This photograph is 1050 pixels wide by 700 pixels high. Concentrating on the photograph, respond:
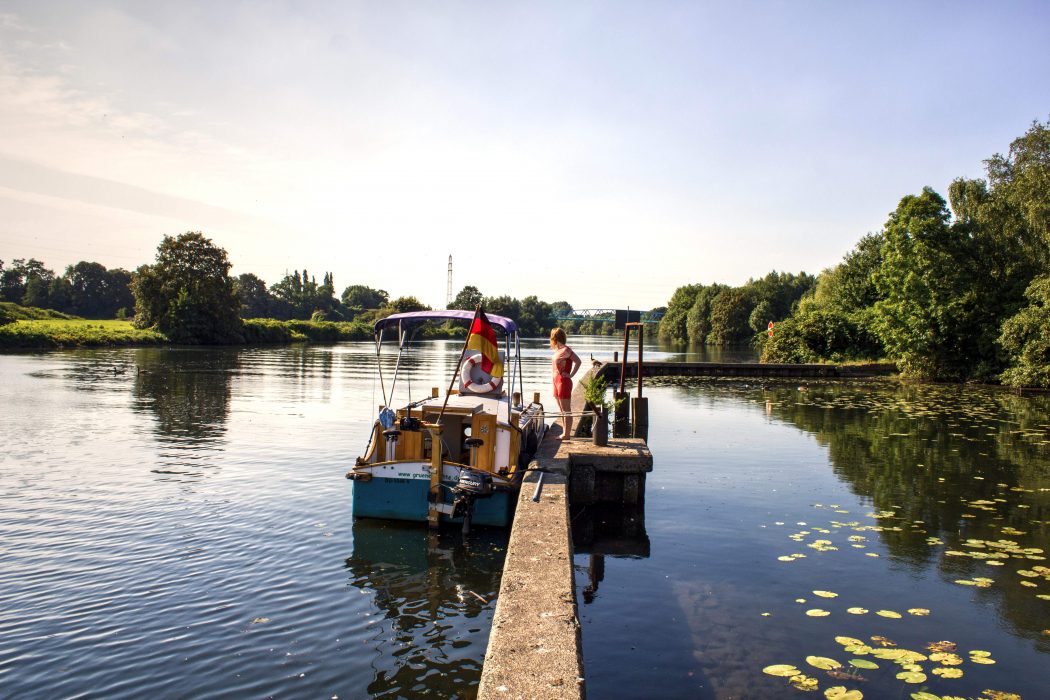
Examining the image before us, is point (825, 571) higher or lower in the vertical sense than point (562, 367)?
lower

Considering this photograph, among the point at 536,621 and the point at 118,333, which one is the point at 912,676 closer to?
the point at 536,621

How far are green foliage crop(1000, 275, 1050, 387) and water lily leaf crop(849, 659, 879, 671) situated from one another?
100ft

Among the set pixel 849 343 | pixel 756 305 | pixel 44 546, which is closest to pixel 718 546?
pixel 44 546

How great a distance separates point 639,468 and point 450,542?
3.77 meters

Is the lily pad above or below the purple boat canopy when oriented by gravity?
below

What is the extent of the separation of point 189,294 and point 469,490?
75.9m

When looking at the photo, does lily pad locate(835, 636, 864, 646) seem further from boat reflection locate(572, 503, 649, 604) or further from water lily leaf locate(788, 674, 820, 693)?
boat reflection locate(572, 503, 649, 604)

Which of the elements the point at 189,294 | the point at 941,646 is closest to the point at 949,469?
the point at 941,646

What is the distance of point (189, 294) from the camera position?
3019 inches

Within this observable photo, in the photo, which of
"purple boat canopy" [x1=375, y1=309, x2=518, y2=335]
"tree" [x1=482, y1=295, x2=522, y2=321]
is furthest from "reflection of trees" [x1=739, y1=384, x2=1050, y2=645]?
"tree" [x1=482, y1=295, x2=522, y2=321]

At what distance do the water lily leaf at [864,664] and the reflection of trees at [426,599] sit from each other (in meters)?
3.37

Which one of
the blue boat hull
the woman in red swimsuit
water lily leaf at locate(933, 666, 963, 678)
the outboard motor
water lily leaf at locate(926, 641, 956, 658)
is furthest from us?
the woman in red swimsuit

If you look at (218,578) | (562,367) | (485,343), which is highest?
(485,343)

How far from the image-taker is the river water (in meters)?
6.44
